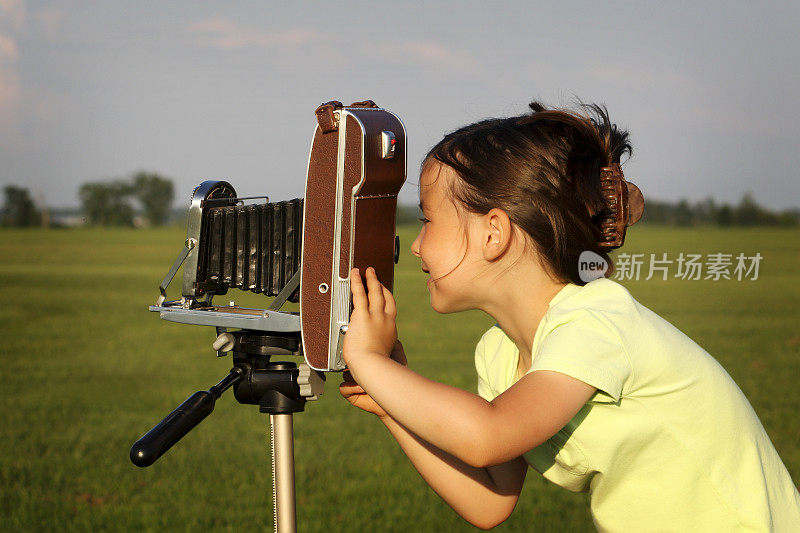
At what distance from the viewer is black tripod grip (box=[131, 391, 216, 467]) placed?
199 centimetres

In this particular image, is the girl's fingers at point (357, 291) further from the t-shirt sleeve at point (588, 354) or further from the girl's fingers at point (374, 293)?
the t-shirt sleeve at point (588, 354)

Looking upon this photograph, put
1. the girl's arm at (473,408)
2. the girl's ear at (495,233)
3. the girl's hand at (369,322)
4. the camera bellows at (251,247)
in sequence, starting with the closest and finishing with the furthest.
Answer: the girl's arm at (473,408) → the girl's hand at (369,322) → the girl's ear at (495,233) → the camera bellows at (251,247)

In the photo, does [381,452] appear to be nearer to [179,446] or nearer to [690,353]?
[179,446]

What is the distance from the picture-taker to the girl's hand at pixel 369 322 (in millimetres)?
1983

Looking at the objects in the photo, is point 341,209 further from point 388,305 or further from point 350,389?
point 350,389

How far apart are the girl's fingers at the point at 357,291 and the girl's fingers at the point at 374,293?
0.05 feet

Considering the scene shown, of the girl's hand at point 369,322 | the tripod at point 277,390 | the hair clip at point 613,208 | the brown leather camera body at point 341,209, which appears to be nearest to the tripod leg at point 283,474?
the tripod at point 277,390

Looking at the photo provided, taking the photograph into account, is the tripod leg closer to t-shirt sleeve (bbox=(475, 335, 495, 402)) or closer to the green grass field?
t-shirt sleeve (bbox=(475, 335, 495, 402))

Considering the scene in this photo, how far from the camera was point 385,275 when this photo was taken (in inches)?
86.4

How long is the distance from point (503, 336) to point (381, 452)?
3.46 metres

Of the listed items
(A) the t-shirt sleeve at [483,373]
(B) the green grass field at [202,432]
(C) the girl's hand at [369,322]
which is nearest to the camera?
(C) the girl's hand at [369,322]

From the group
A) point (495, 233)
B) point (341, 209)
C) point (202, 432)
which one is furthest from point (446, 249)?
point (202, 432)

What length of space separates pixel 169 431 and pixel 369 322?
58 cm

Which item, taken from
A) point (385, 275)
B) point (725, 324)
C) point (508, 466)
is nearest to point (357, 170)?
point (385, 275)
